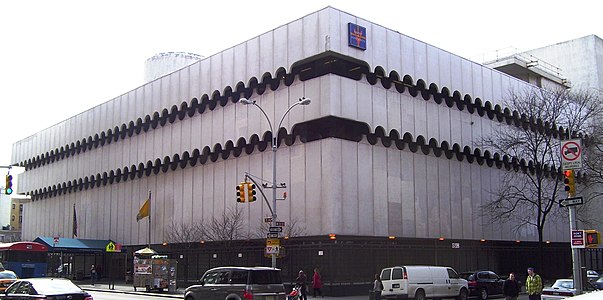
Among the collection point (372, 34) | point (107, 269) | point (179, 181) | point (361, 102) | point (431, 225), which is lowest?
point (107, 269)

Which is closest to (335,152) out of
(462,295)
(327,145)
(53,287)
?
(327,145)

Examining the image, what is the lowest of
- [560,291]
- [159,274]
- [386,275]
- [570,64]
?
[159,274]

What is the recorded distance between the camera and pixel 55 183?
7544cm

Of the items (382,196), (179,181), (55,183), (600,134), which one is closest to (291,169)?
(382,196)

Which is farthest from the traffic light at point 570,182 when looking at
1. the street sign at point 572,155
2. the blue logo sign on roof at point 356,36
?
the blue logo sign on roof at point 356,36

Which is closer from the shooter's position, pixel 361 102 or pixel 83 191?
pixel 361 102

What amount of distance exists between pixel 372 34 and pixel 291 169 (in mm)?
10726

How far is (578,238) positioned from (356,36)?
82.1 feet

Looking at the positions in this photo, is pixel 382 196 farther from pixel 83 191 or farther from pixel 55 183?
pixel 55 183

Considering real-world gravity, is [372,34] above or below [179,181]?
above

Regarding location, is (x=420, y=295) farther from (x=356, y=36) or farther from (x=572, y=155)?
(x=356, y=36)

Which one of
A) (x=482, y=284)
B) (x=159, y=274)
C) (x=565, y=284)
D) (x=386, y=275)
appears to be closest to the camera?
(x=565, y=284)

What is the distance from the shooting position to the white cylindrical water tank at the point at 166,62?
248ft

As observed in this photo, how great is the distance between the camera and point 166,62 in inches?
2987
